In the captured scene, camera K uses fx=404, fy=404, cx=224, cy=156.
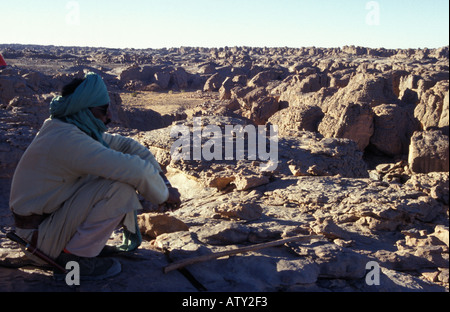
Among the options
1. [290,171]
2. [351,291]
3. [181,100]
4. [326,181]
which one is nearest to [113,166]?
[351,291]

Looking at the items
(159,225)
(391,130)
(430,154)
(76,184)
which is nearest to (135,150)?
(76,184)

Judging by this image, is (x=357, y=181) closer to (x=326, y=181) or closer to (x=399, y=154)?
(x=326, y=181)

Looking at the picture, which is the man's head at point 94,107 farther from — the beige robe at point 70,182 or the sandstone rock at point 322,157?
the sandstone rock at point 322,157

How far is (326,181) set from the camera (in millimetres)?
4508

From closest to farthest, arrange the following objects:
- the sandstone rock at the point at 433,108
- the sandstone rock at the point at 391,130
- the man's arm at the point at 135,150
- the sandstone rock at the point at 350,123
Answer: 1. the man's arm at the point at 135,150
2. the sandstone rock at the point at 350,123
3. the sandstone rock at the point at 391,130
4. the sandstone rock at the point at 433,108

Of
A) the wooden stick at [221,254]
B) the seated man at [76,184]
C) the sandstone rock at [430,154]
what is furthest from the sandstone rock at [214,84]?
the seated man at [76,184]

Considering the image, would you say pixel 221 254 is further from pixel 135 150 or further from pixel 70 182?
pixel 70 182

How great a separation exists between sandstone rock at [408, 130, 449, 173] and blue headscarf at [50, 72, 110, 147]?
22.4ft

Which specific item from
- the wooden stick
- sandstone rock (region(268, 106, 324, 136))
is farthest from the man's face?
sandstone rock (region(268, 106, 324, 136))

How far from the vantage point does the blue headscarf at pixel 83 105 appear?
1932 millimetres

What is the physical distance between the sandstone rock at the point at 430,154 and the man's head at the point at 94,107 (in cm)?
676

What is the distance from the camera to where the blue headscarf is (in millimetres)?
1932

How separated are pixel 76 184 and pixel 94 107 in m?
0.40

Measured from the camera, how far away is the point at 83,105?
1966 millimetres
